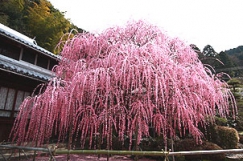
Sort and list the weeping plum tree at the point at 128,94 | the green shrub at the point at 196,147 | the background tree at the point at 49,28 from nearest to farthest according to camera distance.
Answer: the weeping plum tree at the point at 128,94 < the green shrub at the point at 196,147 < the background tree at the point at 49,28

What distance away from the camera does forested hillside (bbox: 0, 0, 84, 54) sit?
16.0 m

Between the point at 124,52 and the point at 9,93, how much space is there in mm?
5782

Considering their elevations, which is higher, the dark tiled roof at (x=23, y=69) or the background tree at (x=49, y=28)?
the background tree at (x=49, y=28)

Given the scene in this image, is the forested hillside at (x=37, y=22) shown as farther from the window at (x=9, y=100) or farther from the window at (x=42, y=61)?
the window at (x=9, y=100)

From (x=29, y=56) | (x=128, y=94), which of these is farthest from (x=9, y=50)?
(x=128, y=94)

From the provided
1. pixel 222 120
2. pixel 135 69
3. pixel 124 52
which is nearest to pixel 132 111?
pixel 135 69

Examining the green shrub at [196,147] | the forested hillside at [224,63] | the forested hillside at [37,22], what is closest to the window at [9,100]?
the green shrub at [196,147]

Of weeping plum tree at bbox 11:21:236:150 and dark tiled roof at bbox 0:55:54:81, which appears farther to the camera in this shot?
dark tiled roof at bbox 0:55:54:81

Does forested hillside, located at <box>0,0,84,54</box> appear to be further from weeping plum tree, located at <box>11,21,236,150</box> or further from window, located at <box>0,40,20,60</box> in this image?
weeping plum tree, located at <box>11,21,236,150</box>

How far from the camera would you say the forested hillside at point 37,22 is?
1600 cm

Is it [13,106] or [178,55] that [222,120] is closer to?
[178,55]

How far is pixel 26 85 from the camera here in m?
7.91

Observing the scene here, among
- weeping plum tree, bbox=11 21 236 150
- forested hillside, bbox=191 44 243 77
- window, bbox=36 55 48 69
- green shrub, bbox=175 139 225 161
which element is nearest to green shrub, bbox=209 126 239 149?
green shrub, bbox=175 139 225 161

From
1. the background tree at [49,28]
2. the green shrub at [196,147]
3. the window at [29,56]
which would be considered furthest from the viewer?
the background tree at [49,28]
